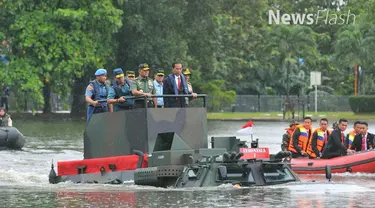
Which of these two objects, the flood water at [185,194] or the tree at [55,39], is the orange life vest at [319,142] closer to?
the flood water at [185,194]

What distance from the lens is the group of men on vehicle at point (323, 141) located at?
28031 mm

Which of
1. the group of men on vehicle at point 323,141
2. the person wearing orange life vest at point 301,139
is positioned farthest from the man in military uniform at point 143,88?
the person wearing orange life vest at point 301,139

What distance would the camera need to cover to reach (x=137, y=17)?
6431 cm

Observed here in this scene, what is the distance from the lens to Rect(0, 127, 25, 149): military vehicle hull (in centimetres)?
3734

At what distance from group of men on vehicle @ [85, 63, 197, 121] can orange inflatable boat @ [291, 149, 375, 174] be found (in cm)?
514

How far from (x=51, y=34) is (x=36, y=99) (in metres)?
3.55

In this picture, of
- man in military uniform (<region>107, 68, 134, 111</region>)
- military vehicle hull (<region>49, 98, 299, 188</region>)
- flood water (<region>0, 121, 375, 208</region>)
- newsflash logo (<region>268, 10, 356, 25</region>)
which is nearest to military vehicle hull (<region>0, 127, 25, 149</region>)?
flood water (<region>0, 121, 375, 208</region>)

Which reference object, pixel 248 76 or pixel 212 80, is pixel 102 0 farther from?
pixel 248 76

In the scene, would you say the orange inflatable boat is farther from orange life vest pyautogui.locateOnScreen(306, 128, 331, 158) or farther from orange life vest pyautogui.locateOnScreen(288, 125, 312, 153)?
orange life vest pyautogui.locateOnScreen(288, 125, 312, 153)

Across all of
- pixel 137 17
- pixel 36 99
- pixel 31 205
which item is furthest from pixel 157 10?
pixel 31 205

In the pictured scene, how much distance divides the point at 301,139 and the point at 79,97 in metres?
41.3

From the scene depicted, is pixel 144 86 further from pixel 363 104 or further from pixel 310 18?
pixel 310 18

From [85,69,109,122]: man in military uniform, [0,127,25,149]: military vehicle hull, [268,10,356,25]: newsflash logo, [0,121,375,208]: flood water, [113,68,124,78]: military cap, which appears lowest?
[0,121,375,208]: flood water

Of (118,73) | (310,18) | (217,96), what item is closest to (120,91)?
(118,73)
